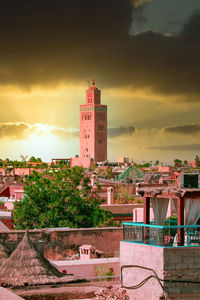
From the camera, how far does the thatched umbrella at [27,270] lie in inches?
489

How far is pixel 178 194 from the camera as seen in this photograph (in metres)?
11.2

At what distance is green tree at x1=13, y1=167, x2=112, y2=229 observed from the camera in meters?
29.4

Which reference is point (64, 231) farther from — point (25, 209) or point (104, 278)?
point (25, 209)

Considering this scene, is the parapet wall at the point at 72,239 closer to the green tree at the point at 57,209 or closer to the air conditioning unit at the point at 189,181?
the air conditioning unit at the point at 189,181

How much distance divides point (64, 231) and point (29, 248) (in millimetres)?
5699

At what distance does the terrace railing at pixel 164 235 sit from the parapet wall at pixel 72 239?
6693 millimetres

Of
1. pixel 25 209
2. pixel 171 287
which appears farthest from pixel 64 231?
pixel 25 209

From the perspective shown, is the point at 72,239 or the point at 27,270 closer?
the point at 27,270

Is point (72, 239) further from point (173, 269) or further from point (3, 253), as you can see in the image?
point (173, 269)

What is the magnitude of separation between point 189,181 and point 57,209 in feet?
62.2

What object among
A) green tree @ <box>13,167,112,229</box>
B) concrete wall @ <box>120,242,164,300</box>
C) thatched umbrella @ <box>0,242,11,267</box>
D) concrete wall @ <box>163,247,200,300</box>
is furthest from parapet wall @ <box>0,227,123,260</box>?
green tree @ <box>13,167,112,229</box>

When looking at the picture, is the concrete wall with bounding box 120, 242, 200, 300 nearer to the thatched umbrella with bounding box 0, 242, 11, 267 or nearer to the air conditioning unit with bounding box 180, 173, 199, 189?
the air conditioning unit with bounding box 180, 173, 199, 189

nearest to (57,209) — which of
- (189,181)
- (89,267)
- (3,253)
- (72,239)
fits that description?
(72,239)

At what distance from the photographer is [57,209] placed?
98.3ft
